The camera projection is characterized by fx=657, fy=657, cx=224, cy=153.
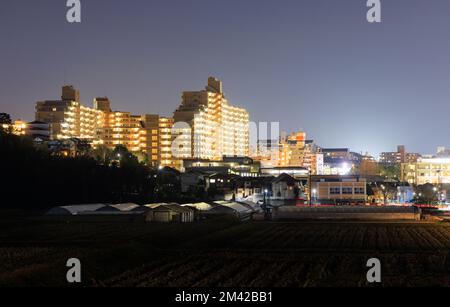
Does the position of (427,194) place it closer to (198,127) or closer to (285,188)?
(285,188)

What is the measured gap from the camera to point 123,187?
8644 cm

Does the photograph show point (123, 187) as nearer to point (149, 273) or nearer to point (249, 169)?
point (149, 273)

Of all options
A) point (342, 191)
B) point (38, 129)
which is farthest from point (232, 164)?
point (342, 191)

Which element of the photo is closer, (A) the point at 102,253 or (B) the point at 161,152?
(A) the point at 102,253

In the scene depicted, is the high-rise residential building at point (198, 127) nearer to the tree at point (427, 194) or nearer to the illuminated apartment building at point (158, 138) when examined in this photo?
the illuminated apartment building at point (158, 138)

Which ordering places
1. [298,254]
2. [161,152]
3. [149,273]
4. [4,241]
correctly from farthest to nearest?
[161,152]
[4,241]
[298,254]
[149,273]

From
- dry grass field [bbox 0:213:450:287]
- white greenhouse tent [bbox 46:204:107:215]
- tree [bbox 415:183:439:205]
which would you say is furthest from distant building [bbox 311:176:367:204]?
dry grass field [bbox 0:213:450:287]

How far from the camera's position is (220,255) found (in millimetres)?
31344

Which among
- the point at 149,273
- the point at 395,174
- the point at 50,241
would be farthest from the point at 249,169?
the point at 149,273

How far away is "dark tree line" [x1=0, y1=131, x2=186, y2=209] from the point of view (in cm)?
6912

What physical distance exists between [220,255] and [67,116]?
144799 mm

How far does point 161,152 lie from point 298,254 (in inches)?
5642

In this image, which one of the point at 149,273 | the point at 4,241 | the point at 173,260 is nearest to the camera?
the point at 149,273

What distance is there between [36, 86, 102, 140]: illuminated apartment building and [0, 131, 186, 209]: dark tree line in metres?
81.7
